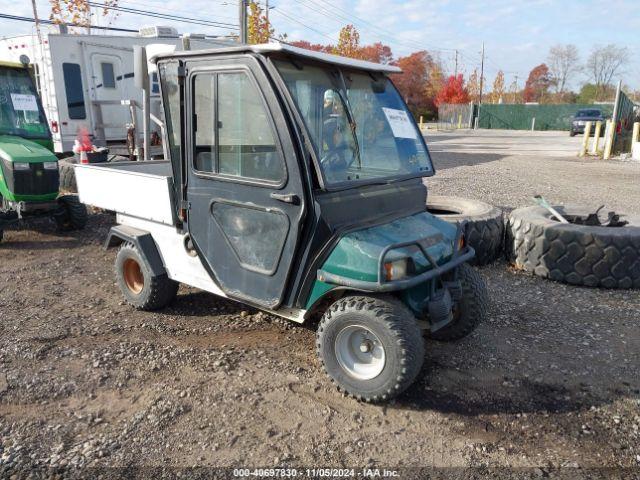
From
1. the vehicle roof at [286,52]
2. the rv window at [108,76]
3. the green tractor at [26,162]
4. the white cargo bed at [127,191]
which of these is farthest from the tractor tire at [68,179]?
the vehicle roof at [286,52]

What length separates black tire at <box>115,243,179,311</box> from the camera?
14.2ft

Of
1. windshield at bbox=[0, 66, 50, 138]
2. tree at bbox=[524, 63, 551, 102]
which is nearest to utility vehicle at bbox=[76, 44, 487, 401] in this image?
windshield at bbox=[0, 66, 50, 138]

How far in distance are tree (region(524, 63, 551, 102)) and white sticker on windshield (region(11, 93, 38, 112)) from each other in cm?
7750

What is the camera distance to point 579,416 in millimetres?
3094

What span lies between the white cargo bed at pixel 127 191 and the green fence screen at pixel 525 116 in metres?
45.3

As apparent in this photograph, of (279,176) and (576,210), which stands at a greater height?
(279,176)

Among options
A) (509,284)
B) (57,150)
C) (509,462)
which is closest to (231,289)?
(509,462)

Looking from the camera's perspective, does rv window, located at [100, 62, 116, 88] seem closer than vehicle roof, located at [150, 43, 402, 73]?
No

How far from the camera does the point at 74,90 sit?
10.9 meters

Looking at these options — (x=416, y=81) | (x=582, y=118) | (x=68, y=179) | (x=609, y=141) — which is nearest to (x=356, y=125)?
(x=68, y=179)

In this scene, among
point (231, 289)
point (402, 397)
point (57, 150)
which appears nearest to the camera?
point (402, 397)

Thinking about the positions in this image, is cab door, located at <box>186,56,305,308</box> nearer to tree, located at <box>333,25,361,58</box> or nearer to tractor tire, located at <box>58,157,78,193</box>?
tractor tire, located at <box>58,157,78,193</box>

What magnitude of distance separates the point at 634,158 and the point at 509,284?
572 inches

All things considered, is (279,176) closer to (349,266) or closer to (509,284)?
(349,266)
